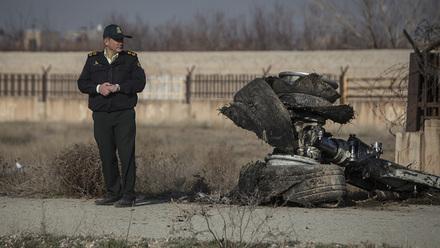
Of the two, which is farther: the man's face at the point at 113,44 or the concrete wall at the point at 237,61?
the concrete wall at the point at 237,61

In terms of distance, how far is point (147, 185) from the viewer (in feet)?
38.1

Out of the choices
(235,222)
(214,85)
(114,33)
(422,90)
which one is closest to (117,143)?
(114,33)

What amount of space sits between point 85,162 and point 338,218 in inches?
147

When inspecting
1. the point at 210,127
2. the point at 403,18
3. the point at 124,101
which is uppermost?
the point at 403,18

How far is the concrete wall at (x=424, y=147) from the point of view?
11.6 m

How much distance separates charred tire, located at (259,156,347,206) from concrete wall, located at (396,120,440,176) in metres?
2.87

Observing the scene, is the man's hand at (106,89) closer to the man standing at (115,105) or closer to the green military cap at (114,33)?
the man standing at (115,105)

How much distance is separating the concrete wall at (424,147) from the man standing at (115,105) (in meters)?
4.39

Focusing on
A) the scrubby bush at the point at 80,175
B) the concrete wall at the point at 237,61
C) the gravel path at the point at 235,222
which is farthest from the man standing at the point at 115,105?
the concrete wall at the point at 237,61

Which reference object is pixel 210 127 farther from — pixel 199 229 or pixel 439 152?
pixel 199 229

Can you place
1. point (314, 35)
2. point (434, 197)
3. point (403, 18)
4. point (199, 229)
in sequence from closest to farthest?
point (199, 229)
point (434, 197)
point (403, 18)
point (314, 35)

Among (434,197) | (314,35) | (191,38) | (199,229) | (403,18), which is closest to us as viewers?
(199,229)

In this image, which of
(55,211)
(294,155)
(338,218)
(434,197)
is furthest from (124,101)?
(434,197)

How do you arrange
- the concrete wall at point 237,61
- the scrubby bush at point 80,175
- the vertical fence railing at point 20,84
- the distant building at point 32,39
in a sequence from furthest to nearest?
the distant building at point 32,39
the vertical fence railing at point 20,84
the concrete wall at point 237,61
the scrubby bush at point 80,175
